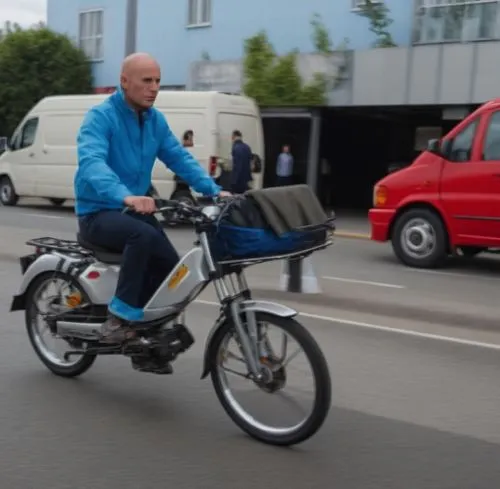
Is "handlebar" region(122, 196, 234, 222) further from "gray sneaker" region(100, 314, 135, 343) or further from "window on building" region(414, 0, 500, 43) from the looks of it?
"window on building" region(414, 0, 500, 43)

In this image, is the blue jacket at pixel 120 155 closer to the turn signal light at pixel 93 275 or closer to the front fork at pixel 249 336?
the turn signal light at pixel 93 275

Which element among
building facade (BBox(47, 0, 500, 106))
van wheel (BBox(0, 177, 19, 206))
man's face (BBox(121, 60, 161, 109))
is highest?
building facade (BBox(47, 0, 500, 106))

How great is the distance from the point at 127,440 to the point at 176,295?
77cm

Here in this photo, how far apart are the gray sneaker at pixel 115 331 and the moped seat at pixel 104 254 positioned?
32 cm

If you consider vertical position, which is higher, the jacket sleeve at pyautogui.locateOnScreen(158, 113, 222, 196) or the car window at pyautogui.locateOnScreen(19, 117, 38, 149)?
the jacket sleeve at pyautogui.locateOnScreen(158, 113, 222, 196)

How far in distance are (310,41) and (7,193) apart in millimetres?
8053

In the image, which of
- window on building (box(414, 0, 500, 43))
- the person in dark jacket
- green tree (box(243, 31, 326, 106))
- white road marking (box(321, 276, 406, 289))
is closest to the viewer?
white road marking (box(321, 276, 406, 289))

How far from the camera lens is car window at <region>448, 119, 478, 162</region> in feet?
37.9

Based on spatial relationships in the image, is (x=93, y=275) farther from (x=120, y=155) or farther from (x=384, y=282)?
(x=384, y=282)

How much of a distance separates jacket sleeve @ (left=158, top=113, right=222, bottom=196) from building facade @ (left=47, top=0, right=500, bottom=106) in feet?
46.2

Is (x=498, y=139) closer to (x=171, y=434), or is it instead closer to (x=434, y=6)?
(x=171, y=434)

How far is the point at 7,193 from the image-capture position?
21953 mm

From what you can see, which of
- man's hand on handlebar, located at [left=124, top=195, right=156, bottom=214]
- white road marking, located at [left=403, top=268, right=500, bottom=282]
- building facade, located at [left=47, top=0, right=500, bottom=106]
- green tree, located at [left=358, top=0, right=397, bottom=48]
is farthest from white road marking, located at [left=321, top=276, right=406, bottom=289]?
green tree, located at [left=358, top=0, right=397, bottom=48]

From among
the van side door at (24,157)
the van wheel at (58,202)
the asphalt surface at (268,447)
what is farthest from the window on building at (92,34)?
the asphalt surface at (268,447)
